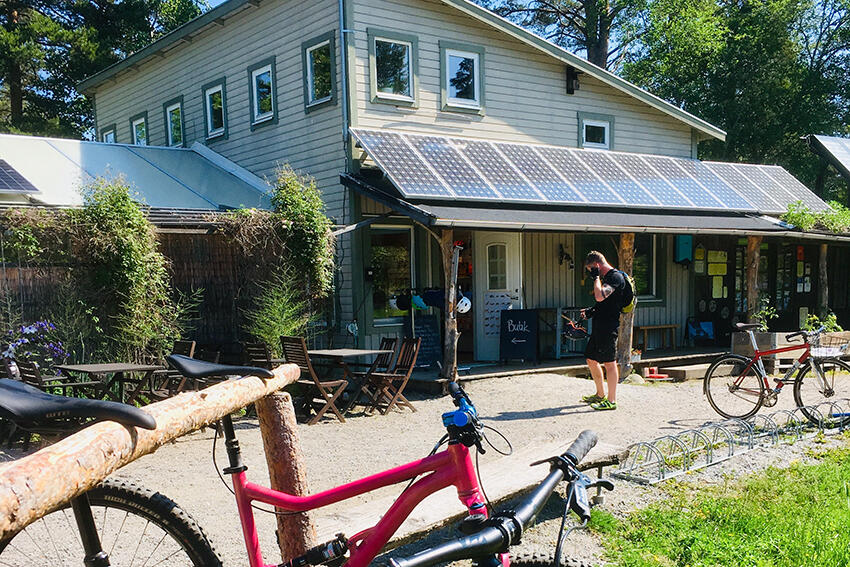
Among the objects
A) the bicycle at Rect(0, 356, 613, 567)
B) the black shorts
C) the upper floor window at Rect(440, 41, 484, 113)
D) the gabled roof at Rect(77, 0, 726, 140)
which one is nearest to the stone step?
the black shorts

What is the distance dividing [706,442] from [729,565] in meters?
2.26

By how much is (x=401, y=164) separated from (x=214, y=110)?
6559mm

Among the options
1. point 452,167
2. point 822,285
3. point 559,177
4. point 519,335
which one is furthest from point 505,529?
point 822,285

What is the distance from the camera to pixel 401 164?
1098cm

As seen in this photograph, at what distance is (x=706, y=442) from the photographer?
20.2 feet

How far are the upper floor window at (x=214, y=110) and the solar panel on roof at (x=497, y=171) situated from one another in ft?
19.0

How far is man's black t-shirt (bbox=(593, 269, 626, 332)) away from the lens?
8555 millimetres

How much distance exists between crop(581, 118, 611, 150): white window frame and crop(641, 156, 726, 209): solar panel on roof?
0.92 m

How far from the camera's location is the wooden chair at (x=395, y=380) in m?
8.88

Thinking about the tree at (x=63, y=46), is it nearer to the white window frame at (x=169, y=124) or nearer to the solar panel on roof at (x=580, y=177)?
the white window frame at (x=169, y=124)

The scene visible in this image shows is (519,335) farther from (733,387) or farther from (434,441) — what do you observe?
(434,441)

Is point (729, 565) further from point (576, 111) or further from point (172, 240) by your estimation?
point (576, 111)

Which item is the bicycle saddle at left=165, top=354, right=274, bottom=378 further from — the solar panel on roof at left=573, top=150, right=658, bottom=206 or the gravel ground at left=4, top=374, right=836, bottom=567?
the solar panel on roof at left=573, top=150, right=658, bottom=206

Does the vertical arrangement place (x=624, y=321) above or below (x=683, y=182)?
below
